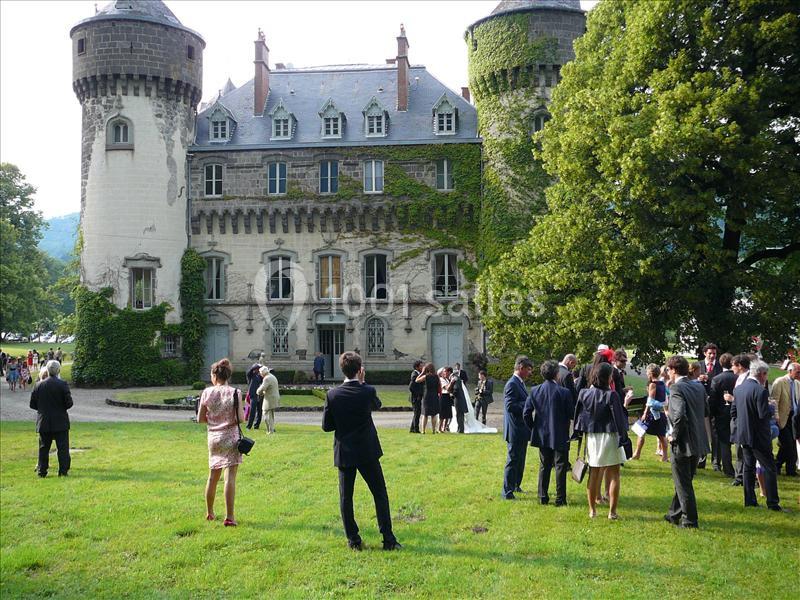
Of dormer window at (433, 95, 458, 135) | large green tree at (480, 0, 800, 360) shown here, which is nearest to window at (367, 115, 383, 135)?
dormer window at (433, 95, 458, 135)

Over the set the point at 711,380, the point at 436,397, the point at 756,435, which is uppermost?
the point at 711,380

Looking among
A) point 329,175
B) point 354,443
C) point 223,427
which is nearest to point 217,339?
point 329,175

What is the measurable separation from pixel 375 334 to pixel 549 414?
28.8 m

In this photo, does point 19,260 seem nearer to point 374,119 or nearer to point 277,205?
point 277,205

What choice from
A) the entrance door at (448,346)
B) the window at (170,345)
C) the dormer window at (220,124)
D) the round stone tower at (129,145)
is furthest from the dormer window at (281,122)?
the entrance door at (448,346)

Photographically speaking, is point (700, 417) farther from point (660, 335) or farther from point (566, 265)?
point (566, 265)

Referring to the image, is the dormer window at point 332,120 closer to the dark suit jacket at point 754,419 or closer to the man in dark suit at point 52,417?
the man in dark suit at point 52,417

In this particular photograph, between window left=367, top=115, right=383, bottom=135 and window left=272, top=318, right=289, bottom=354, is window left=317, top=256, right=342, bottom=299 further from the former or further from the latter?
window left=367, top=115, right=383, bottom=135

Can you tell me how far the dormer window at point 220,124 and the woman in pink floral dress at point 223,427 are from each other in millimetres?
32904

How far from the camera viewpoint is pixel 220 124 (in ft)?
132

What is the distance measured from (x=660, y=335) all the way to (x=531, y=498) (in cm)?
1069

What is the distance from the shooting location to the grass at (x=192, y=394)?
2791 centimetres

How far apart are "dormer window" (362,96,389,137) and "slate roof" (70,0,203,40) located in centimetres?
1022

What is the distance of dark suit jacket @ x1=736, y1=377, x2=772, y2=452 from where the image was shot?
1034 cm
